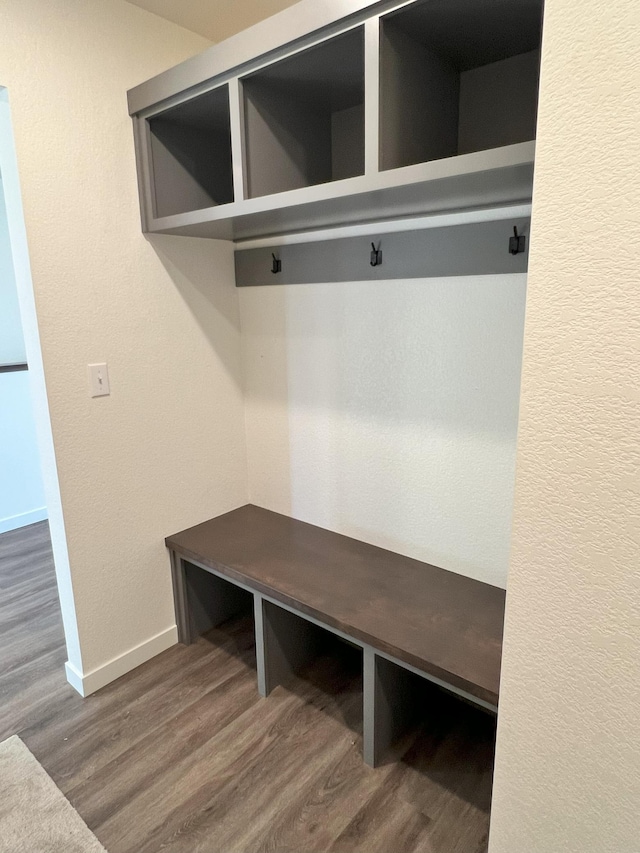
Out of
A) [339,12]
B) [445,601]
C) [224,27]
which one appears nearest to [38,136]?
[224,27]

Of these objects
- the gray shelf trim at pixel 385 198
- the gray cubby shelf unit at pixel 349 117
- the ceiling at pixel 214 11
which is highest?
the ceiling at pixel 214 11

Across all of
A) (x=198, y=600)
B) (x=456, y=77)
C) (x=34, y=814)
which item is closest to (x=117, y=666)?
(x=198, y=600)

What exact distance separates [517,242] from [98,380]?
1459 mm

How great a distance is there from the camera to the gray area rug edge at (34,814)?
56.9 inches

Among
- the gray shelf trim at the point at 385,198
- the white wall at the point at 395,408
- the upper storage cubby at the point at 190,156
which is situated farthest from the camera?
the upper storage cubby at the point at 190,156

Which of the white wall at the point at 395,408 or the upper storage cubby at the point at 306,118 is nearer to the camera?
the upper storage cubby at the point at 306,118

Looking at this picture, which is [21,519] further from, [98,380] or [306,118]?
[306,118]

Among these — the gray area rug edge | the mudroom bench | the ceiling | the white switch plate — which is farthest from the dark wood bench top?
the ceiling

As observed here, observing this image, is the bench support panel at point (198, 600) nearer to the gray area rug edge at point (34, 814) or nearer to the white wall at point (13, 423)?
the gray area rug edge at point (34, 814)

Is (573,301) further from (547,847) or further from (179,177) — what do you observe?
(179,177)

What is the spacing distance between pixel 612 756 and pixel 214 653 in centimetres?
172

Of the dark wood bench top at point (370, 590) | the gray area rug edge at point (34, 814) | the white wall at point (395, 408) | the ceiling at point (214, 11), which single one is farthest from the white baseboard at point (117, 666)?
the ceiling at point (214, 11)

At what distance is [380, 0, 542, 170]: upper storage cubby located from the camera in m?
1.23

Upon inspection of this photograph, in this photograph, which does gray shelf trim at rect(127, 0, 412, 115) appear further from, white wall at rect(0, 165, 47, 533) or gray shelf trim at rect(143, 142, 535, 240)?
white wall at rect(0, 165, 47, 533)
